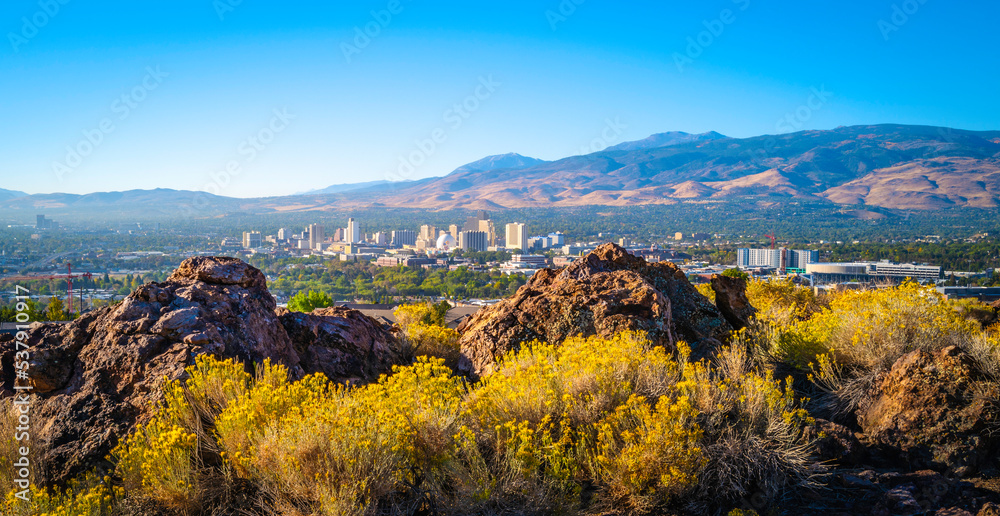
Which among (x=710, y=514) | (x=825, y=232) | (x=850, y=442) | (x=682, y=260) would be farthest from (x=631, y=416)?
(x=825, y=232)

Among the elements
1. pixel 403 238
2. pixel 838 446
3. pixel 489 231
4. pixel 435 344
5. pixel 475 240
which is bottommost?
pixel 475 240

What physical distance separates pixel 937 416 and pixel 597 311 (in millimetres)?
3286

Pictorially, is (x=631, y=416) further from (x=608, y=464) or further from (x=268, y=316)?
(x=268, y=316)

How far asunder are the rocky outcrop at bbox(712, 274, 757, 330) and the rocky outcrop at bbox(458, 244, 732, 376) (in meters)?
0.50

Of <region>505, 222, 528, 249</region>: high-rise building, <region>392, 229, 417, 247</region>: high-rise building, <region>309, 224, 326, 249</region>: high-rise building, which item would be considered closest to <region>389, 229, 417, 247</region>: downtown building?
<region>392, 229, 417, 247</region>: high-rise building

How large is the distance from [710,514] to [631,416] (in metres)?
0.86

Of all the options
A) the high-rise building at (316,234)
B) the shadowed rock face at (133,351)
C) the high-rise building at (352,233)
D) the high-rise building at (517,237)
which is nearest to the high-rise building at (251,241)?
the high-rise building at (316,234)

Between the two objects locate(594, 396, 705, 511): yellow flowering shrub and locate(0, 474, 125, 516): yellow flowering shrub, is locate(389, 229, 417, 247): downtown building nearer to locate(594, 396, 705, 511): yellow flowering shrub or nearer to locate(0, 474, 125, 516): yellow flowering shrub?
locate(0, 474, 125, 516): yellow flowering shrub

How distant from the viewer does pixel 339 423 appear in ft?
13.5

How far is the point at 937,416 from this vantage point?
5.42 metres

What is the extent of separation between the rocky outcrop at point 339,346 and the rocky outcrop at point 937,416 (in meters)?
5.18

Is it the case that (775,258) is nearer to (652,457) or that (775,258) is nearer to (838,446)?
(838,446)

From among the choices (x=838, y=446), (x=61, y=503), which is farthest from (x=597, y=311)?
(x=61, y=503)

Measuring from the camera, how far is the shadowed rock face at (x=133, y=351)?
4984mm
